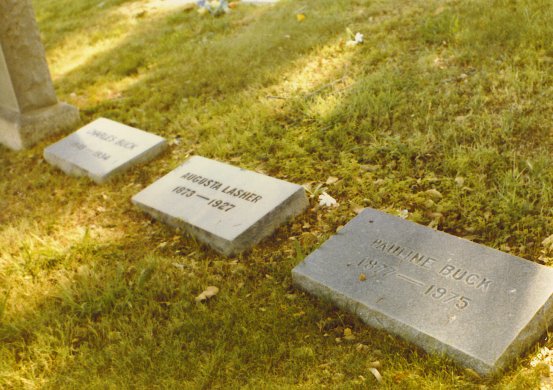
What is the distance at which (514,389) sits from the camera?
7.07 feet

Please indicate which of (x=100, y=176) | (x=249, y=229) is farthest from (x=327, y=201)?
(x=100, y=176)

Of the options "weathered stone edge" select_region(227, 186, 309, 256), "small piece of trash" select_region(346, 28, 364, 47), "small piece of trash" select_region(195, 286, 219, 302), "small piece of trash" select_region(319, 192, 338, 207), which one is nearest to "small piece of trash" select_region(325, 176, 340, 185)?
"small piece of trash" select_region(319, 192, 338, 207)

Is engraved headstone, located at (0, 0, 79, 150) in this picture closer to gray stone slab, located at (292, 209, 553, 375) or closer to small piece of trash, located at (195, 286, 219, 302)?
small piece of trash, located at (195, 286, 219, 302)

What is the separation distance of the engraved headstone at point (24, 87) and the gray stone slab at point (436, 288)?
3.52 m

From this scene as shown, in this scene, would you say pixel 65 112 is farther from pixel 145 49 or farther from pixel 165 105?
pixel 145 49

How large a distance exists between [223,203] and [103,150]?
66.1 inches

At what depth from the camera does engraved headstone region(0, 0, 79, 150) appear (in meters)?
4.75

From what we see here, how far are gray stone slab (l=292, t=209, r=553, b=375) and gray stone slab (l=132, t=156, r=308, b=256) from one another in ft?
1.64

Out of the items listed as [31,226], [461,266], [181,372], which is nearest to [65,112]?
[31,226]

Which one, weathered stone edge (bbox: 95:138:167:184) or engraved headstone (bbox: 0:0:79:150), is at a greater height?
engraved headstone (bbox: 0:0:79:150)

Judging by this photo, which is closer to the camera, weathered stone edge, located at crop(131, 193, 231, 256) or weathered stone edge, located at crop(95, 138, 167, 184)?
weathered stone edge, located at crop(131, 193, 231, 256)

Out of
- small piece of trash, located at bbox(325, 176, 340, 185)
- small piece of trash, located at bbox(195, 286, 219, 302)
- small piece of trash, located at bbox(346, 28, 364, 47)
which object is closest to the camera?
small piece of trash, located at bbox(195, 286, 219, 302)

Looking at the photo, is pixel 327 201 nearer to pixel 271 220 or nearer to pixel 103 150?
pixel 271 220

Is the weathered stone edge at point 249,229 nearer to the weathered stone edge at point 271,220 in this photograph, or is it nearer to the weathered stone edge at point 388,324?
the weathered stone edge at point 271,220
